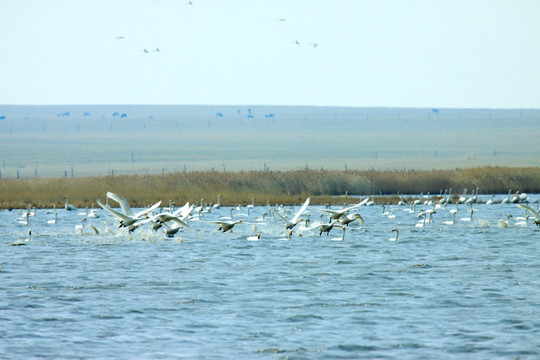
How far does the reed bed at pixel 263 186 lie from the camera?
50.3 metres

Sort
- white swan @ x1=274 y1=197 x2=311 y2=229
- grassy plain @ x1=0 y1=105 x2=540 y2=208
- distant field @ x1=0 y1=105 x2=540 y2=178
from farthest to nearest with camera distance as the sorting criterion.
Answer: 1. distant field @ x1=0 y1=105 x2=540 y2=178
2. grassy plain @ x1=0 y1=105 x2=540 y2=208
3. white swan @ x1=274 y1=197 x2=311 y2=229

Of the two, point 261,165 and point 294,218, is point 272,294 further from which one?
point 261,165

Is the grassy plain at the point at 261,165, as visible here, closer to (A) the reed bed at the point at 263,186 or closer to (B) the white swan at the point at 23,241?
(A) the reed bed at the point at 263,186

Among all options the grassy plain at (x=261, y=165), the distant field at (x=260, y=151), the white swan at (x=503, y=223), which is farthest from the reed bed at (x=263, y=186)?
the distant field at (x=260, y=151)

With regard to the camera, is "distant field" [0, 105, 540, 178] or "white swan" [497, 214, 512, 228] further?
"distant field" [0, 105, 540, 178]

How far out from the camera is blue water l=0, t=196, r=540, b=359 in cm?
1695

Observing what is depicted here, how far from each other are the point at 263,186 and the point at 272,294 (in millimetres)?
30594

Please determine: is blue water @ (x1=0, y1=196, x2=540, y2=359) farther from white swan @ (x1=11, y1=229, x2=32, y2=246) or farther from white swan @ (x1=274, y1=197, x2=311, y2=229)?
white swan @ (x1=274, y1=197, x2=311, y2=229)

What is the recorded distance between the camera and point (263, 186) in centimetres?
5331

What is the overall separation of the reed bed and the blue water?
12155mm

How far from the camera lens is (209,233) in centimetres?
3822

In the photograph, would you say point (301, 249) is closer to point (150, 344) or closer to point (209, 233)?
point (209, 233)

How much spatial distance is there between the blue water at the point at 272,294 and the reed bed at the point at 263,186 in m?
12.2

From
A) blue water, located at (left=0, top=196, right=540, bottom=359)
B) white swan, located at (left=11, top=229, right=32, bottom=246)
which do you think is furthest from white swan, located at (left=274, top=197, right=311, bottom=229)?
white swan, located at (left=11, top=229, right=32, bottom=246)
